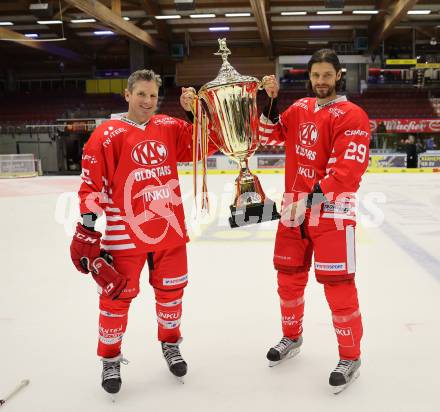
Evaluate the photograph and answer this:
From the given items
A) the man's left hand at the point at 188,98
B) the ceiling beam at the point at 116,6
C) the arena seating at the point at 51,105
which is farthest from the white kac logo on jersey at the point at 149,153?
the arena seating at the point at 51,105

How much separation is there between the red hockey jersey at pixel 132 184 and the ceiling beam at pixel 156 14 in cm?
1239

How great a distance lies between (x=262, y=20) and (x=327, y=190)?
1268cm

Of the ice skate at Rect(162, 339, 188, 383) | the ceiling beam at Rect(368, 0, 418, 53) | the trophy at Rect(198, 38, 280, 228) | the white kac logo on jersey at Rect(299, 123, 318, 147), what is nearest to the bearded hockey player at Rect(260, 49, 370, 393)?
the white kac logo on jersey at Rect(299, 123, 318, 147)

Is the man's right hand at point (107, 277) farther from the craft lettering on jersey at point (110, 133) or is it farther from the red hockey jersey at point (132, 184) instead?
the craft lettering on jersey at point (110, 133)

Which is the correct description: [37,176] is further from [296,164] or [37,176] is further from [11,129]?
[296,164]

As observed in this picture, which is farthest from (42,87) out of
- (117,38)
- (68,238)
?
(68,238)

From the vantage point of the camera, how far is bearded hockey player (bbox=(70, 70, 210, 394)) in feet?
7.28

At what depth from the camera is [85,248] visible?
86.0 inches

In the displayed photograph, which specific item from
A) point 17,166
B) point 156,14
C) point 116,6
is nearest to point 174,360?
point 116,6

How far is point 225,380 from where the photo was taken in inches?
95.7

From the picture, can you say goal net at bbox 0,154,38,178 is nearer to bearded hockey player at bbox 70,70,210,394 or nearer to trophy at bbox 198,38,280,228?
bearded hockey player at bbox 70,70,210,394

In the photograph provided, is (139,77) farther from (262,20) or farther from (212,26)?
(212,26)

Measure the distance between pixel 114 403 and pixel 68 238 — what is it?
3789 mm

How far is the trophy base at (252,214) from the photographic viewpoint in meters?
2.36
